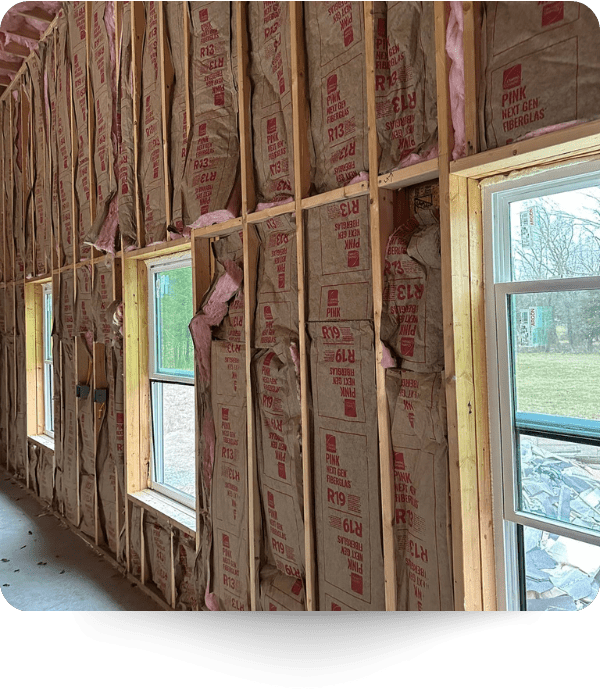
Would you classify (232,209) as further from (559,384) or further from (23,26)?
(23,26)

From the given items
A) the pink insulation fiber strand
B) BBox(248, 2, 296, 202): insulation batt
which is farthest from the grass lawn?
the pink insulation fiber strand

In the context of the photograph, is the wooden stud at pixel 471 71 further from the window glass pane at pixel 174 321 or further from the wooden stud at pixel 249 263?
the window glass pane at pixel 174 321

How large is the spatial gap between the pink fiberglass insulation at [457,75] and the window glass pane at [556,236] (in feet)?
0.85

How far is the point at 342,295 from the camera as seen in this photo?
6.74 ft

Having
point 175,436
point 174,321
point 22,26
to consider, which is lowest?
point 175,436

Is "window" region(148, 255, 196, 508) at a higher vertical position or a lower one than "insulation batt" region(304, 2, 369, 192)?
lower

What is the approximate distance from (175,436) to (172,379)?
1.31ft

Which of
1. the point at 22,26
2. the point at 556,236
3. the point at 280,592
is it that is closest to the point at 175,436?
the point at 280,592

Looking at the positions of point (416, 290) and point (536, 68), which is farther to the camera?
point (416, 290)

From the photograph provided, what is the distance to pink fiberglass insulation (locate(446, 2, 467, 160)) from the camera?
1.58 m

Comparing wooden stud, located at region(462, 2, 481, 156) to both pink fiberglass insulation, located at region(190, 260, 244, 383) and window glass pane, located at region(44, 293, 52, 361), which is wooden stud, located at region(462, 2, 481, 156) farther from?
window glass pane, located at region(44, 293, 52, 361)

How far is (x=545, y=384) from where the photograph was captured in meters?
1.56

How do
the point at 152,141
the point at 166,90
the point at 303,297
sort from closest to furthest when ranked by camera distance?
1. the point at 303,297
2. the point at 166,90
3. the point at 152,141

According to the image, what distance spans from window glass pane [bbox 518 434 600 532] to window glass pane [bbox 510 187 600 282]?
19.8 inches
